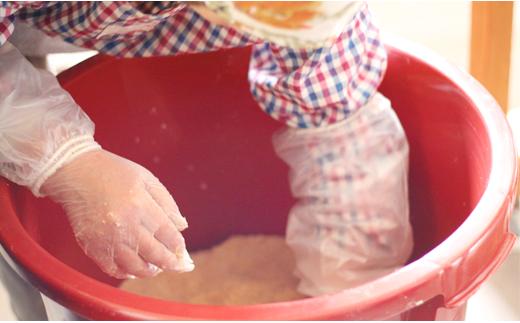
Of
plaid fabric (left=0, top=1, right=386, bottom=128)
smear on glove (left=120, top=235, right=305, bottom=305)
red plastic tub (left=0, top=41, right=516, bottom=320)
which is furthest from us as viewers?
smear on glove (left=120, top=235, right=305, bottom=305)

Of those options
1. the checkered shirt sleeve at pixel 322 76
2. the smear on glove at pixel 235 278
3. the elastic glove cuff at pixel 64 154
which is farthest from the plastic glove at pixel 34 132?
the smear on glove at pixel 235 278

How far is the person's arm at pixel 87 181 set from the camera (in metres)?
0.58

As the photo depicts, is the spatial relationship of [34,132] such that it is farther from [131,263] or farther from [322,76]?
[322,76]

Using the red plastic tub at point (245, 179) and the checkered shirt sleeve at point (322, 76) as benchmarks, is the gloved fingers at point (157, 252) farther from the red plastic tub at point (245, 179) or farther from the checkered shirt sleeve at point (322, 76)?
the checkered shirt sleeve at point (322, 76)

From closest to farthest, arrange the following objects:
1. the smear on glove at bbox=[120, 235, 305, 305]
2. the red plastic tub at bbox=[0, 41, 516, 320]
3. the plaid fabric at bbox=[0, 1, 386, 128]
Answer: the red plastic tub at bbox=[0, 41, 516, 320], the plaid fabric at bbox=[0, 1, 386, 128], the smear on glove at bbox=[120, 235, 305, 305]

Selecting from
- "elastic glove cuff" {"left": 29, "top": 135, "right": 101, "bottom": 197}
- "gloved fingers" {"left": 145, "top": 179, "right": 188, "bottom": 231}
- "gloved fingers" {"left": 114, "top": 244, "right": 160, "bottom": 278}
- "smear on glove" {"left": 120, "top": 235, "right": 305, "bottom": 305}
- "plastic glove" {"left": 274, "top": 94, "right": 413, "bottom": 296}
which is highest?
"elastic glove cuff" {"left": 29, "top": 135, "right": 101, "bottom": 197}

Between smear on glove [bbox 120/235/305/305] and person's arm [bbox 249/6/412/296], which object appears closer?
person's arm [bbox 249/6/412/296]

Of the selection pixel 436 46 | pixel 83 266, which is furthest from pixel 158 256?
pixel 436 46

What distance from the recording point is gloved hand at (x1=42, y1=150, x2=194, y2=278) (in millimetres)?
582

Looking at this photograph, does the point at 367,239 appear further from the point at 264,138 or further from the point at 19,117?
the point at 19,117

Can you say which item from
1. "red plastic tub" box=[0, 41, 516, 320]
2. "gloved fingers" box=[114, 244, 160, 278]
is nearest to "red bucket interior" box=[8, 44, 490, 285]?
"red plastic tub" box=[0, 41, 516, 320]

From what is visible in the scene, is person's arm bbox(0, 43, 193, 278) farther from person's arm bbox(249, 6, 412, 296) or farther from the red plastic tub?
person's arm bbox(249, 6, 412, 296)

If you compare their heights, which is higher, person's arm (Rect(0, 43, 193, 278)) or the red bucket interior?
person's arm (Rect(0, 43, 193, 278))

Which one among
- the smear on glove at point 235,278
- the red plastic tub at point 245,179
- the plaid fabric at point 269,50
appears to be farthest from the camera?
the smear on glove at point 235,278
